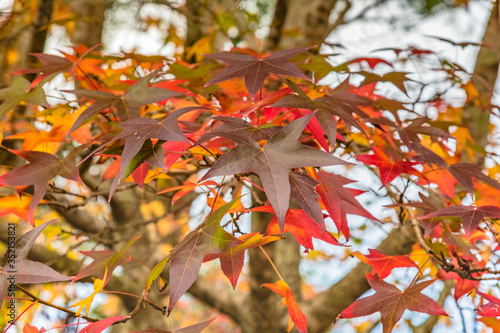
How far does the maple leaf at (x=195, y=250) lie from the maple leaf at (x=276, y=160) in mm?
55

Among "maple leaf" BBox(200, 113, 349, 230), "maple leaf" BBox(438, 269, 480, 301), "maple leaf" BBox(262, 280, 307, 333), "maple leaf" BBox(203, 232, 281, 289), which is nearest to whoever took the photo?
"maple leaf" BBox(200, 113, 349, 230)

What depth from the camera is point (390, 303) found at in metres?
0.69

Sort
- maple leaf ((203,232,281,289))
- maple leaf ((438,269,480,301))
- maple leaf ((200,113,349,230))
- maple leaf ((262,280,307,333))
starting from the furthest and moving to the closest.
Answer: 1. maple leaf ((438,269,480,301))
2. maple leaf ((262,280,307,333))
3. maple leaf ((203,232,281,289))
4. maple leaf ((200,113,349,230))

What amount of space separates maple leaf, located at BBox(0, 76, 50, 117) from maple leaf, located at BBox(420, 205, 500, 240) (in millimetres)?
763

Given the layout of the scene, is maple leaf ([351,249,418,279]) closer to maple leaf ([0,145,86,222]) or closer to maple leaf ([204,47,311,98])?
maple leaf ([204,47,311,98])

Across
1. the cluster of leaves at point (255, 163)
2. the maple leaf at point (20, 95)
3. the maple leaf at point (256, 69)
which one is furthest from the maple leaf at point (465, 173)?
the maple leaf at point (20, 95)

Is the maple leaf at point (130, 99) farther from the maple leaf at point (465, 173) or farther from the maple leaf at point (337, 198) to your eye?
the maple leaf at point (465, 173)

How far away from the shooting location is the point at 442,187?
0.91 meters

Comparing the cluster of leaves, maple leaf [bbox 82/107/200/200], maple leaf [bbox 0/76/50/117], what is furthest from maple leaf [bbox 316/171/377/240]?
maple leaf [bbox 0/76/50/117]

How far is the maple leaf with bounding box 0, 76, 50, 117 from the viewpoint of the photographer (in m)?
0.77

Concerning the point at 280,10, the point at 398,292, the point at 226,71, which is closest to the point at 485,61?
the point at 280,10

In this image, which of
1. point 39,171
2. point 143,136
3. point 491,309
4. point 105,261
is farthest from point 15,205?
A: point 491,309

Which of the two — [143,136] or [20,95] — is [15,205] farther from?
[143,136]

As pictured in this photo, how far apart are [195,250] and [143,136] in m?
0.18
